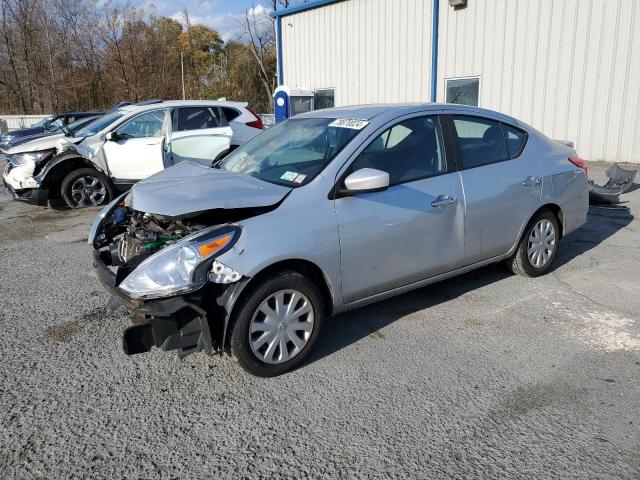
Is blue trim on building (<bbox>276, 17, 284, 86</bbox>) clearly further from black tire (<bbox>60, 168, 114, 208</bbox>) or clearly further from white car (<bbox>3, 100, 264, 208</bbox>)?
black tire (<bbox>60, 168, 114, 208</bbox>)

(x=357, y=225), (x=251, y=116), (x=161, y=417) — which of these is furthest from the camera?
(x=251, y=116)

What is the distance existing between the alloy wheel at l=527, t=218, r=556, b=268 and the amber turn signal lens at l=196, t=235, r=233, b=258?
3.09m

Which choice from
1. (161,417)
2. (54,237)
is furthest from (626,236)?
(54,237)

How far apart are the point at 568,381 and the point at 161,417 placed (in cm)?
248

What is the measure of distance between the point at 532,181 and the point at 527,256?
0.71m

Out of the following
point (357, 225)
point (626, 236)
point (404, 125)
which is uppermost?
point (404, 125)

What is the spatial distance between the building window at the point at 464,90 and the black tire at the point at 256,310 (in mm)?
11934

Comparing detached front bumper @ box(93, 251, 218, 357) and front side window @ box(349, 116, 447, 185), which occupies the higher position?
front side window @ box(349, 116, 447, 185)

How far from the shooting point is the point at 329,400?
3193 mm

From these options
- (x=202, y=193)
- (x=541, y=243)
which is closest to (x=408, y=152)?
(x=202, y=193)

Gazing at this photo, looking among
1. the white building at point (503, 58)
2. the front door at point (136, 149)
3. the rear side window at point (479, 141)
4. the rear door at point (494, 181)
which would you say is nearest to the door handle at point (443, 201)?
the rear door at point (494, 181)

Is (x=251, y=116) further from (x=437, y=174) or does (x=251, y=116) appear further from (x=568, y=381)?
(x=568, y=381)

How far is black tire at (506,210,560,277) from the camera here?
16.3 ft

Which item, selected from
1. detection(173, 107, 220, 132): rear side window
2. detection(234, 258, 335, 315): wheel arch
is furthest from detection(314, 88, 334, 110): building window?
detection(234, 258, 335, 315): wheel arch
